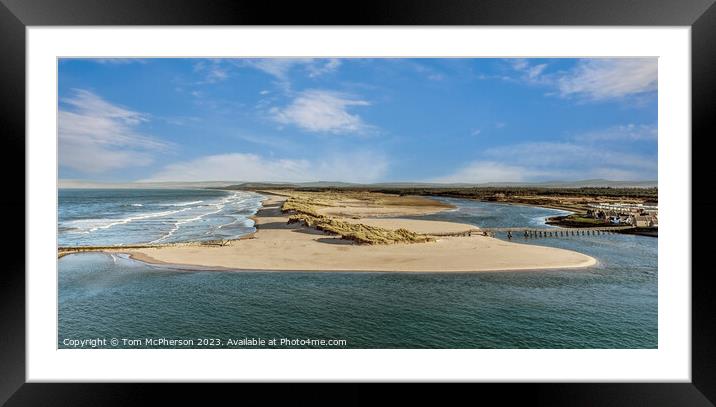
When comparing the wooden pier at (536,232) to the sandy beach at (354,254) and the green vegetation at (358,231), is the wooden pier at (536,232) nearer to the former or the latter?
the sandy beach at (354,254)

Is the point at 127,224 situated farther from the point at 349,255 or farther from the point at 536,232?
the point at 536,232

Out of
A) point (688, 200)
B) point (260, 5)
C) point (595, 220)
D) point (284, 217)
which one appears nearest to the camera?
point (260, 5)

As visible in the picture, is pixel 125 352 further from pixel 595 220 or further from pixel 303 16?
pixel 595 220

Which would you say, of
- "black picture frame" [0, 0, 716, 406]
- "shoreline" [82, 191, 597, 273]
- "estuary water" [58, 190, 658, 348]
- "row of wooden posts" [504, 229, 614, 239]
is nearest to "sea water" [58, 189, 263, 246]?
"estuary water" [58, 190, 658, 348]

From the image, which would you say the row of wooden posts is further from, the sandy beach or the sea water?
the sea water

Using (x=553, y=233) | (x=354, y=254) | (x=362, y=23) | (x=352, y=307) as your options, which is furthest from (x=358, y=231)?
(x=553, y=233)

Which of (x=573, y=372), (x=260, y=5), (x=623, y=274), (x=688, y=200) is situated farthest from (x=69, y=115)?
(x=623, y=274)
